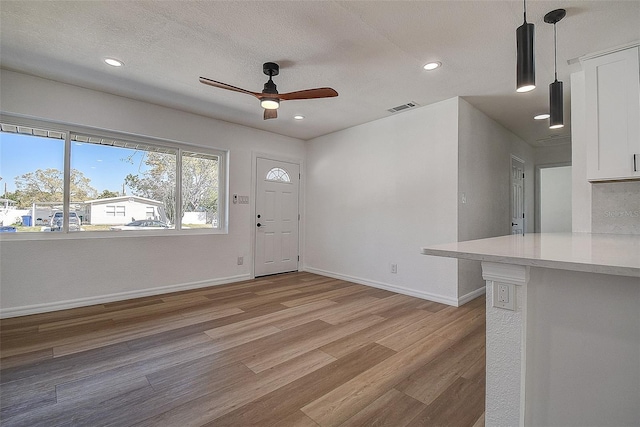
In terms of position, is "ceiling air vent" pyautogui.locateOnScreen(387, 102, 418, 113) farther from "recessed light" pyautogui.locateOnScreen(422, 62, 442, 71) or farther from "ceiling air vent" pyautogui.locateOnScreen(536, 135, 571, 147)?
"ceiling air vent" pyautogui.locateOnScreen(536, 135, 571, 147)

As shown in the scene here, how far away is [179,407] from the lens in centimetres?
161

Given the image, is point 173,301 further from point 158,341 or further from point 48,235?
point 48,235

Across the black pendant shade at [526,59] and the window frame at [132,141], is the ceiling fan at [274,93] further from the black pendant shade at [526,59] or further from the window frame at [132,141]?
the window frame at [132,141]

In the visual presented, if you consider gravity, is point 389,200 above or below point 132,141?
below

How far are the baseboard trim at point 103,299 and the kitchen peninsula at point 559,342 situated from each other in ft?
12.4

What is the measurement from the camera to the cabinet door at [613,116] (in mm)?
2113

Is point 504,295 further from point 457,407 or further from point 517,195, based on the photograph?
point 517,195

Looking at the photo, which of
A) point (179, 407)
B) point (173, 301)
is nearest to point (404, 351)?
point (179, 407)

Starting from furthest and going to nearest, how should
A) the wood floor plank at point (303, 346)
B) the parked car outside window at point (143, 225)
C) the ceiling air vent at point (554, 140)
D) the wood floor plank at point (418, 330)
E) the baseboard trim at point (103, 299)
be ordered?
the ceiling air vent at point (554, 140) < the parked car outside window at point (143, 225) < the baseboard trim at point (103, 299) < the wood floor plank at point (418, 330) < the wood floor plank at point (303, 346)

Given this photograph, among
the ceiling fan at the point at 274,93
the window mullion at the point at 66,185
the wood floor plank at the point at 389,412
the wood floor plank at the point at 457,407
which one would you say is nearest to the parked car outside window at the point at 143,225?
the window mullion at the point at 66,185

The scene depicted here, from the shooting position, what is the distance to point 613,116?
2189 millimetres

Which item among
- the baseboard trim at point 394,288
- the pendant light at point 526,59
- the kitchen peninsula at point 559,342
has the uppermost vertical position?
the pendant light at point 526,59

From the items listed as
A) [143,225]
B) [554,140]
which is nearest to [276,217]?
[143,225]

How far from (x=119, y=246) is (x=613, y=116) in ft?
16.8
